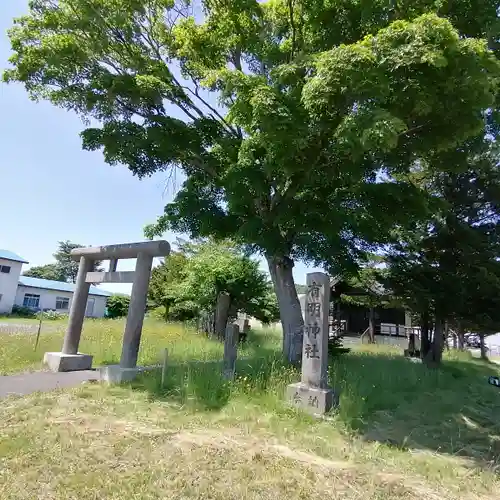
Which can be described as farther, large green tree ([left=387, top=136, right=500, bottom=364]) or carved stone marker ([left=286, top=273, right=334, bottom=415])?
large green tree ([left=387, top=136, right=500, bottom=364])

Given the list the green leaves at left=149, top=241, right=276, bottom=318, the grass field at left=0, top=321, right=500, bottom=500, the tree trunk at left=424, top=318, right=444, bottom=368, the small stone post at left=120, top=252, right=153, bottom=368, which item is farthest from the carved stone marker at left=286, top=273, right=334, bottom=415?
the green leaves at left=149, top=241, right=276, bottom=318

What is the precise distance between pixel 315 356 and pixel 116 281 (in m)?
4.83

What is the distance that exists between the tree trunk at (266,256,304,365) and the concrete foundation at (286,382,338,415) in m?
2.99

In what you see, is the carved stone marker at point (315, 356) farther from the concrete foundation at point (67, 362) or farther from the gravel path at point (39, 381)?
the concrete foundation at point (67, 362)

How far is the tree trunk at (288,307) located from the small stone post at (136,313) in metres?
3.27

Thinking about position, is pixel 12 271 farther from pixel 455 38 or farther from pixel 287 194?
pixel 455 38

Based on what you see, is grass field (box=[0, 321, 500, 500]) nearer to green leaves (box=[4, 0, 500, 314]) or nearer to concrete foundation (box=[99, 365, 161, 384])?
concrete foundation (box=[99, 365, 161, 384])

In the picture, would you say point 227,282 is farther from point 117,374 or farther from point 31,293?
point 31,293

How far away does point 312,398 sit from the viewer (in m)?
6.13

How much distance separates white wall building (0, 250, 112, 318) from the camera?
93.0 ft

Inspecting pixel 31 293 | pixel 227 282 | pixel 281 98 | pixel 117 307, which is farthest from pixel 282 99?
pixel 31 293

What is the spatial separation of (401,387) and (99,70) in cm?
1045

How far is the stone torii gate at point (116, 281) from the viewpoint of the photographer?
7.68 m

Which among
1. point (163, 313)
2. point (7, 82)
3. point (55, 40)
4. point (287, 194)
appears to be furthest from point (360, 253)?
point (163, 313)
